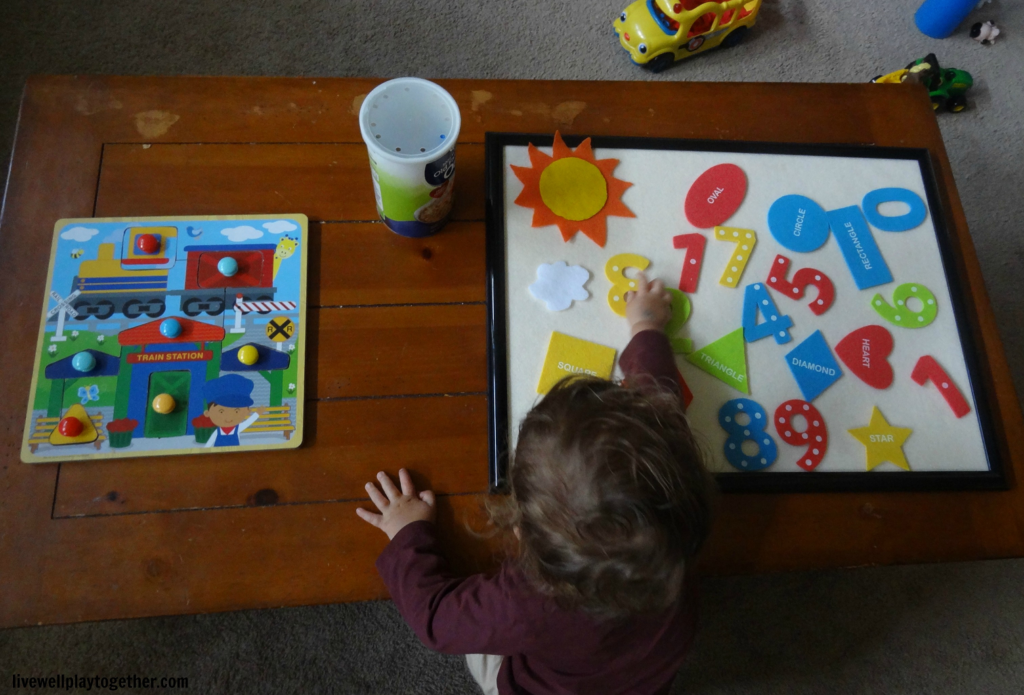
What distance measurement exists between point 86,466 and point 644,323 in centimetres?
59

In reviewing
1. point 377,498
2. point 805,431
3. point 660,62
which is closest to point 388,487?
point 377,498

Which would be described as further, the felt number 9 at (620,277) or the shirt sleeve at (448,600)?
the felt number 9 at (620,277)

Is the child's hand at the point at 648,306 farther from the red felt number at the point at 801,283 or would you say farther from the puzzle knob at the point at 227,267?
the puzzle knob at the point at 227,267

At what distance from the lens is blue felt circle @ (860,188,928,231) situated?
782 millimetres

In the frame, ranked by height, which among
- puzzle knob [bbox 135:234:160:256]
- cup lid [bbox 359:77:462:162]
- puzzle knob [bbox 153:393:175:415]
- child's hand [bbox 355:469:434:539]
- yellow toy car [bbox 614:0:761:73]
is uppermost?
yellow toy car [bbox 614:0:761:73]

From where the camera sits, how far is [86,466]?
0.63m

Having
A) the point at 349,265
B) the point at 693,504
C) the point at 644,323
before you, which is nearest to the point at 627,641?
the point at 693,504

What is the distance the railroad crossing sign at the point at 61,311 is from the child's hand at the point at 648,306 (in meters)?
0.60

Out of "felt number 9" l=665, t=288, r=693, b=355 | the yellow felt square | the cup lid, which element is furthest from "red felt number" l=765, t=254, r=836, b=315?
the cup lid

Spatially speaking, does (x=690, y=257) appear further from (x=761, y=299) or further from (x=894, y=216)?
(x=894, y=216)

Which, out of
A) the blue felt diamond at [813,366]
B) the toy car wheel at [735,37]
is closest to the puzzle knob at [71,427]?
the blue felt diamond at [813,366]

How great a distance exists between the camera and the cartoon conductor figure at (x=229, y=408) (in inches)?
25.1

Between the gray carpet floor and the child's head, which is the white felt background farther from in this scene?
the gray carpet floor

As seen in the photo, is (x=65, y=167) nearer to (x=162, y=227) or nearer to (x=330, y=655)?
(x=162, y=227)
